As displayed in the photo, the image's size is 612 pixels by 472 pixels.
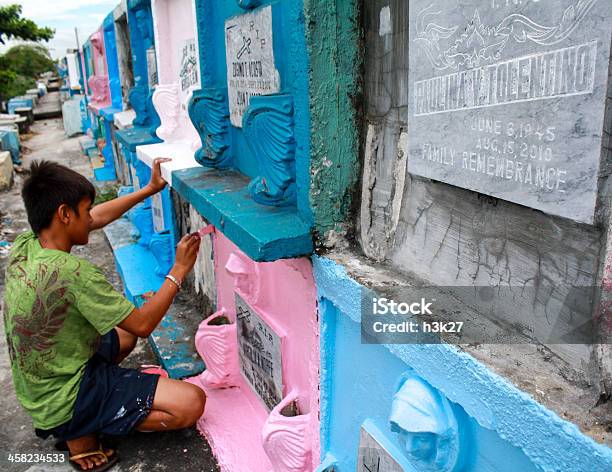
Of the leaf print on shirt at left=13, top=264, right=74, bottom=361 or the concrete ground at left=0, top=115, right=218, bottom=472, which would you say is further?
the concrete ground at left=0, top=115, right=218, bottom=472

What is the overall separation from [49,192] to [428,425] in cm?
179

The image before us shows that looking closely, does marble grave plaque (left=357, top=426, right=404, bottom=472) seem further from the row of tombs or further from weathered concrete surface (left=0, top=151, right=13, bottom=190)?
weathered concrete surface (left=0, top=151, right=13, bottom=190)

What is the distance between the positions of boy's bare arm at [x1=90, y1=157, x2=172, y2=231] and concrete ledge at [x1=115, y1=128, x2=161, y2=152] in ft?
3.18

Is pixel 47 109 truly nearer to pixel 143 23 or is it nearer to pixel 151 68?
pixel 143 23

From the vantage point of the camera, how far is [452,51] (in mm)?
1200

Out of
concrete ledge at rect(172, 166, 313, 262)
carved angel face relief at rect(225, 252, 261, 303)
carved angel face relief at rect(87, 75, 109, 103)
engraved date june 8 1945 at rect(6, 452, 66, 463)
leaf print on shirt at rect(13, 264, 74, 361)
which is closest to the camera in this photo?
concrete ledge at rect(172, 166, 313, 262)

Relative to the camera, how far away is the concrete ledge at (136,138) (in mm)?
4027

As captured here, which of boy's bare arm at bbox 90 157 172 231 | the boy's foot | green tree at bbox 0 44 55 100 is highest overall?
green tree at bbox 0 44 55 100

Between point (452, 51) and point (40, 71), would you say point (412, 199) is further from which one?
point (40, 71)

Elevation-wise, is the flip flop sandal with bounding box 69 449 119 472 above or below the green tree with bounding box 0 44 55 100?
below

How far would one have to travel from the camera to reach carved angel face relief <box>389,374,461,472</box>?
3.99 feet

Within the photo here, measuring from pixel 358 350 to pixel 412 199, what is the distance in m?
0.47

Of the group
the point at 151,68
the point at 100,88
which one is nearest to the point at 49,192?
the point at 151,68

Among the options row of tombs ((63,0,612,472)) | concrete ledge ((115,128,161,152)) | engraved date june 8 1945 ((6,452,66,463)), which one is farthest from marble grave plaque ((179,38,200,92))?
engraved date june 8 1945 ((6,452,66,463))
